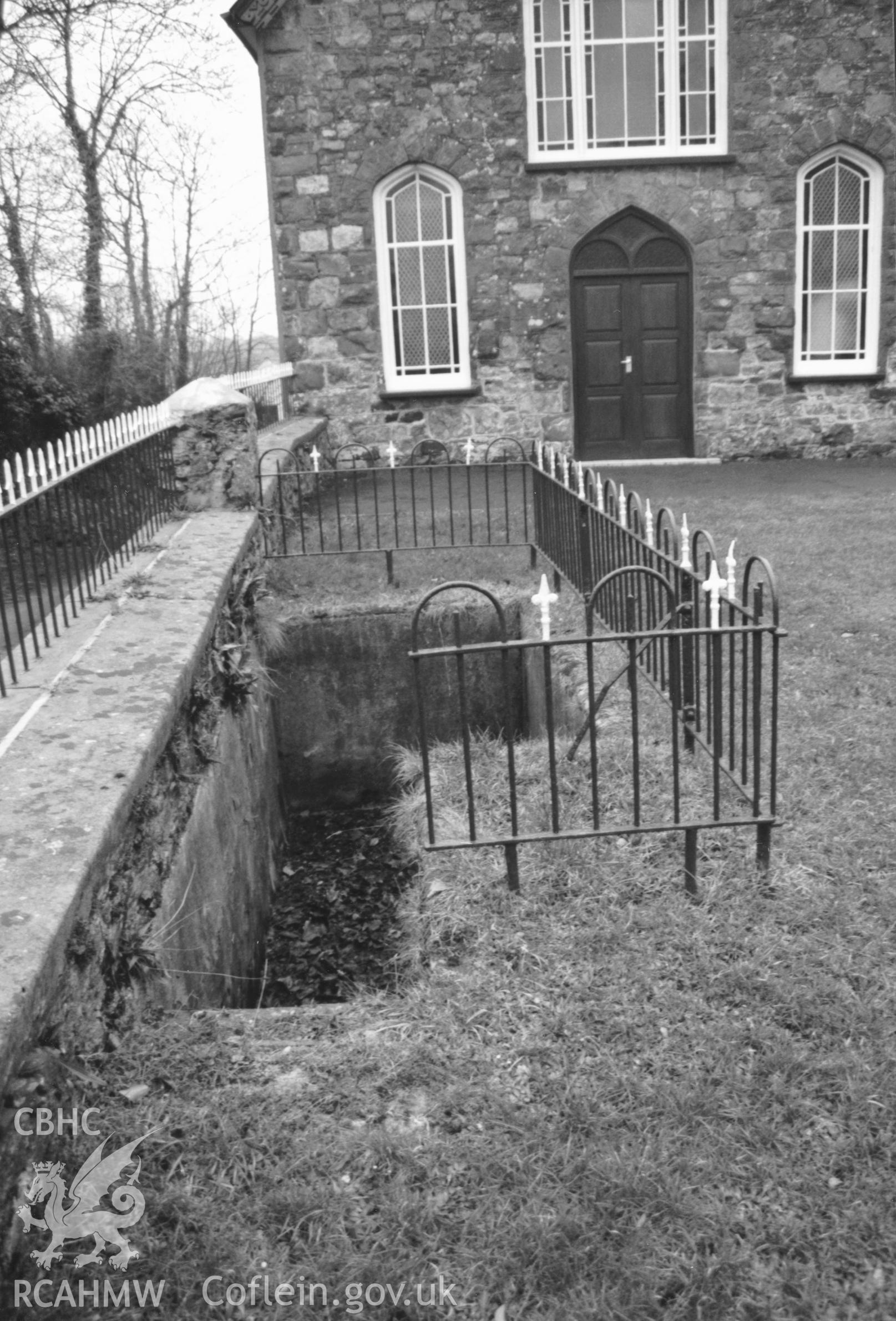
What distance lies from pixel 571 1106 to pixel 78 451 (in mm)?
3853

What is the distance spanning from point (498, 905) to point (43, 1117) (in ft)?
5.52

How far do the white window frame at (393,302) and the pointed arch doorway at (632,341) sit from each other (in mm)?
1273

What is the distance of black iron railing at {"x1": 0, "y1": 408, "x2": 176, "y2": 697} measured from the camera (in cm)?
428

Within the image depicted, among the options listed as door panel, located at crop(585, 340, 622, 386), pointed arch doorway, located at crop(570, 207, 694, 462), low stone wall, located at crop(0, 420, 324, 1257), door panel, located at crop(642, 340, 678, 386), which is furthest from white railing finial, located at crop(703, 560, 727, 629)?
door panel, located at crop(642, 340, 678, 386)

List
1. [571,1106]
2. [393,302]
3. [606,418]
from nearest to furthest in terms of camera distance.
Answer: [571,1106] → [393,302] → [606,418]

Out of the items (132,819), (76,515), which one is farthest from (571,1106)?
(76,515)

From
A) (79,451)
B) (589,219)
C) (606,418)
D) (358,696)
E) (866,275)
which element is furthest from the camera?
(606,418)

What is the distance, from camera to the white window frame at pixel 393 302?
499 inches

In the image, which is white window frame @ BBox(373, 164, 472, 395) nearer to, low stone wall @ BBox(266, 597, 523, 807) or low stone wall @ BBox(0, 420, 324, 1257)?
low stone wall @ BBox(266, 597, 523, 807)

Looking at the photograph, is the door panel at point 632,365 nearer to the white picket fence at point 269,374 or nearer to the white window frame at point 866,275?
the white window frame at point 866,275

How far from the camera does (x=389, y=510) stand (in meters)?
10.5

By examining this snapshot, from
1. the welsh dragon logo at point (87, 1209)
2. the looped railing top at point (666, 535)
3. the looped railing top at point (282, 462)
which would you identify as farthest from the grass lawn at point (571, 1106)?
the looped railing top at point (282, 462)

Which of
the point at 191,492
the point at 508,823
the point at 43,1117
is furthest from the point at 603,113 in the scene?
the point at 43,1117

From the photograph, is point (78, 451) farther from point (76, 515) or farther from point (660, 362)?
point (660, 362)
